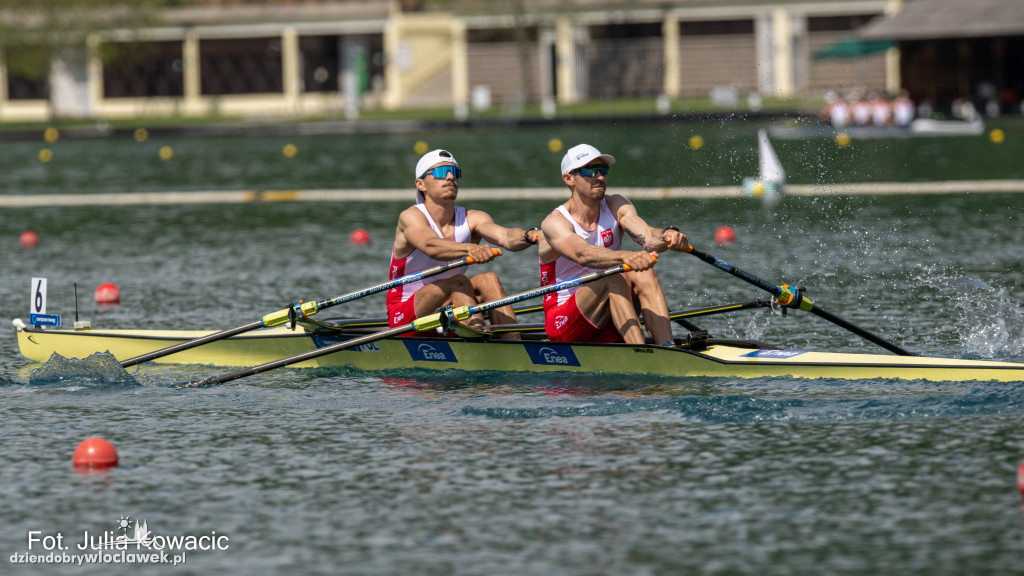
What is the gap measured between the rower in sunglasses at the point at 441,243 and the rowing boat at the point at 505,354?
0.27 metres

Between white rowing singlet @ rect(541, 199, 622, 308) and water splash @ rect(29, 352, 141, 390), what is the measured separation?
313cm

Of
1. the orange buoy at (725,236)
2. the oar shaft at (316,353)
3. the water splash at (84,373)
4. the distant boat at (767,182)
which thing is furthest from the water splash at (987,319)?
the distant boat at (767,182)

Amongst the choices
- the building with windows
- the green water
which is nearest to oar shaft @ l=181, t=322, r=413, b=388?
the green water

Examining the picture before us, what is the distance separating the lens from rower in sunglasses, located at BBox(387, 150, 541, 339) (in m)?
10.4

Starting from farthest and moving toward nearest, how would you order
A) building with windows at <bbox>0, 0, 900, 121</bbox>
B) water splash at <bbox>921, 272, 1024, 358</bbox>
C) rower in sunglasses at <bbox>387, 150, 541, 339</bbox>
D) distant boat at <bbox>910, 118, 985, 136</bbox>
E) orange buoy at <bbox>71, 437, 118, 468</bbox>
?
building with windows at <bbox>0, 0, 900, 121</bbox>, distant boat at <bbox>910, 118, 985, 136</bbox>, water splash at <bbox>921, 272, 1024, 358</bbox>, rower in sunglasses at <bbox>387, 150, 541, 339</bbox>, orange buoy at <bbox>71, 437, 118, 468</bbox>

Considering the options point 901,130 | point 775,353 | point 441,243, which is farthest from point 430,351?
point 901,130

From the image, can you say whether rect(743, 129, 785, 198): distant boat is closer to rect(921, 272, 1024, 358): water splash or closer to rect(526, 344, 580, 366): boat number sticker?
rect(921, 272, 1024, 358): water splash

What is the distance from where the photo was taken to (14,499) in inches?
295

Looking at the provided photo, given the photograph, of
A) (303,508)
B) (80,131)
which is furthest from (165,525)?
(80,131)

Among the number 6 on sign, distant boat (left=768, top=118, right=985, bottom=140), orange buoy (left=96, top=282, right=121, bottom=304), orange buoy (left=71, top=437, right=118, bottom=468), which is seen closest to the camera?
orange buoy (left=71, top=437, right=118, bottom=468)

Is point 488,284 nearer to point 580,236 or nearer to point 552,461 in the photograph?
point 580,236

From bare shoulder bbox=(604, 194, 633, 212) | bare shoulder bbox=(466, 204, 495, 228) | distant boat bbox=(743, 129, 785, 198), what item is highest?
distant boat bbox=(743, 129, 785, 198)

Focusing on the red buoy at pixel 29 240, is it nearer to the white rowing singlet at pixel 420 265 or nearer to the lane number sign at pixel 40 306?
the lane number sign at pixel 40 306

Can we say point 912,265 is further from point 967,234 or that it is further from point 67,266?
point 67,266
